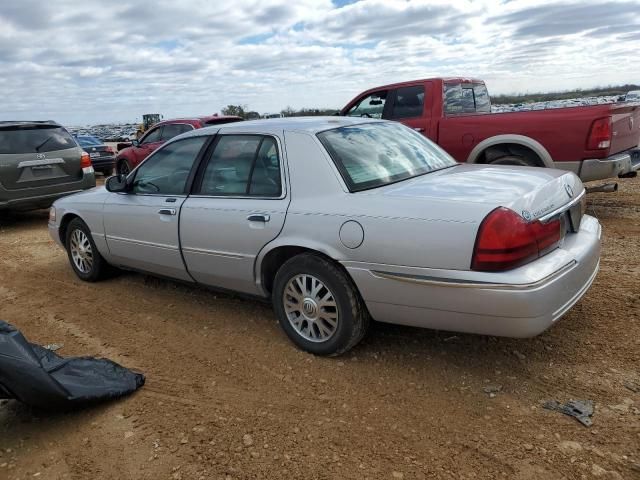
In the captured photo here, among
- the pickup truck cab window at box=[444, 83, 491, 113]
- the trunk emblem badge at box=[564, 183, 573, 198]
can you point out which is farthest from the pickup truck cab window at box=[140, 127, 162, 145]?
the trunk emblem badge at box=[564, 183, 573, 198]

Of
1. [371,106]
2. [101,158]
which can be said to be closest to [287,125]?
[371,106]

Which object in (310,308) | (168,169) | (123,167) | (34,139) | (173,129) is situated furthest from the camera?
(123,167)

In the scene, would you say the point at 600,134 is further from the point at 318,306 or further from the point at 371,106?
the point at 318,306

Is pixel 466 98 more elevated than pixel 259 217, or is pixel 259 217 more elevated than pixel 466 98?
pixel 466 98

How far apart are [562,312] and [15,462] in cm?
299

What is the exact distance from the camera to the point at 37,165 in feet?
27.8

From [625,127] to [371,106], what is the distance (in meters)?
3.52

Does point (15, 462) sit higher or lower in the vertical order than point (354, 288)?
lower

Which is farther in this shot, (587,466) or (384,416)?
(384,416)

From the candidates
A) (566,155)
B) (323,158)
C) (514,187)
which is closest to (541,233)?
(514,187)

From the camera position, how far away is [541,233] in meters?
2.93

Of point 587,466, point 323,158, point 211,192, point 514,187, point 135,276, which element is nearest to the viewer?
point 587,466

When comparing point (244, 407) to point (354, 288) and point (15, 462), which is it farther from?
point (15, 462)

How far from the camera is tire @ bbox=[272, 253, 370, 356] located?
330cm
